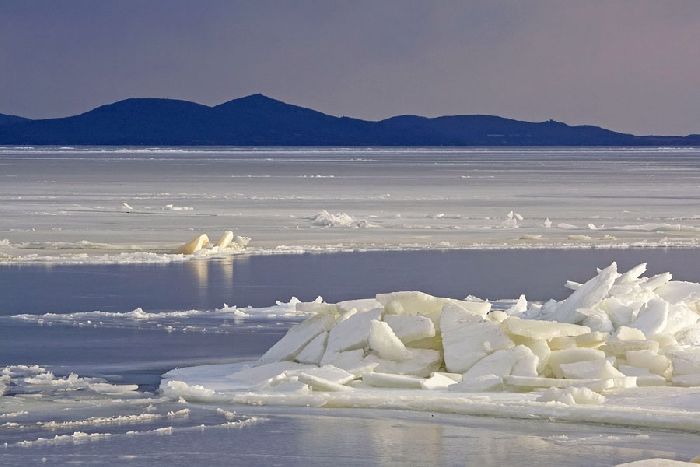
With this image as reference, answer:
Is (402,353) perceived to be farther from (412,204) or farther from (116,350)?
(412,204)

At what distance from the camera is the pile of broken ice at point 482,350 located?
7.24 metres

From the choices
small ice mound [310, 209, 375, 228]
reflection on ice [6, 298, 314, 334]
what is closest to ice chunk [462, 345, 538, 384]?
reflection on ice [6, 298, 314, 334]

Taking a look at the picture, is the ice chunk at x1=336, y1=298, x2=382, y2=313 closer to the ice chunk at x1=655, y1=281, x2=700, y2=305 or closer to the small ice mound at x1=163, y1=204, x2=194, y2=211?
the ice chunk at x1=655, y1=281, x2=700, y2=305

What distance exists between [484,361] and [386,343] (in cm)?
54

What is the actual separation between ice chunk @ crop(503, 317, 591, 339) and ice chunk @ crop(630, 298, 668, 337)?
35 cm

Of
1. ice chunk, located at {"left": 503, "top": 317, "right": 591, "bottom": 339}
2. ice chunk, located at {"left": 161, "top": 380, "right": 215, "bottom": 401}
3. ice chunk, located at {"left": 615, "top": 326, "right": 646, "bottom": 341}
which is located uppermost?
ice chunk, located at {"left": 503, "top": 317, "right": 591, "bottom": 339}

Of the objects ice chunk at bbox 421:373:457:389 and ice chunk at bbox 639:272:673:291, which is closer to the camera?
ice chunk at bbox 421:373:457:389

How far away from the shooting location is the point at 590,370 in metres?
7.24

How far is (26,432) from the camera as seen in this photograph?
6371 millimetres

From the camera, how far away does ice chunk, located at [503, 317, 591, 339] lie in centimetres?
744

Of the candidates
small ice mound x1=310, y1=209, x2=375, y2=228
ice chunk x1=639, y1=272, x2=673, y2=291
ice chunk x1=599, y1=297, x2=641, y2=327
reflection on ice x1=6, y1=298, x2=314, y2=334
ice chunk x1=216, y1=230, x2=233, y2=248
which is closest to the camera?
ice chunk x1=599, y1=297, x2=641, y2=327

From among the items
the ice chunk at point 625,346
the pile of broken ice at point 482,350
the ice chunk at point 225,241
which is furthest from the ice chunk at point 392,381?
the ice chunk at point 225,241

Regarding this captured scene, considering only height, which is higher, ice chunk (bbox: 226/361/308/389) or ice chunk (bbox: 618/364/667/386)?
ice chunk (bbox: 618/364/667/386)

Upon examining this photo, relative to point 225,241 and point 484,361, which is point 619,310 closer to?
point 484,361
